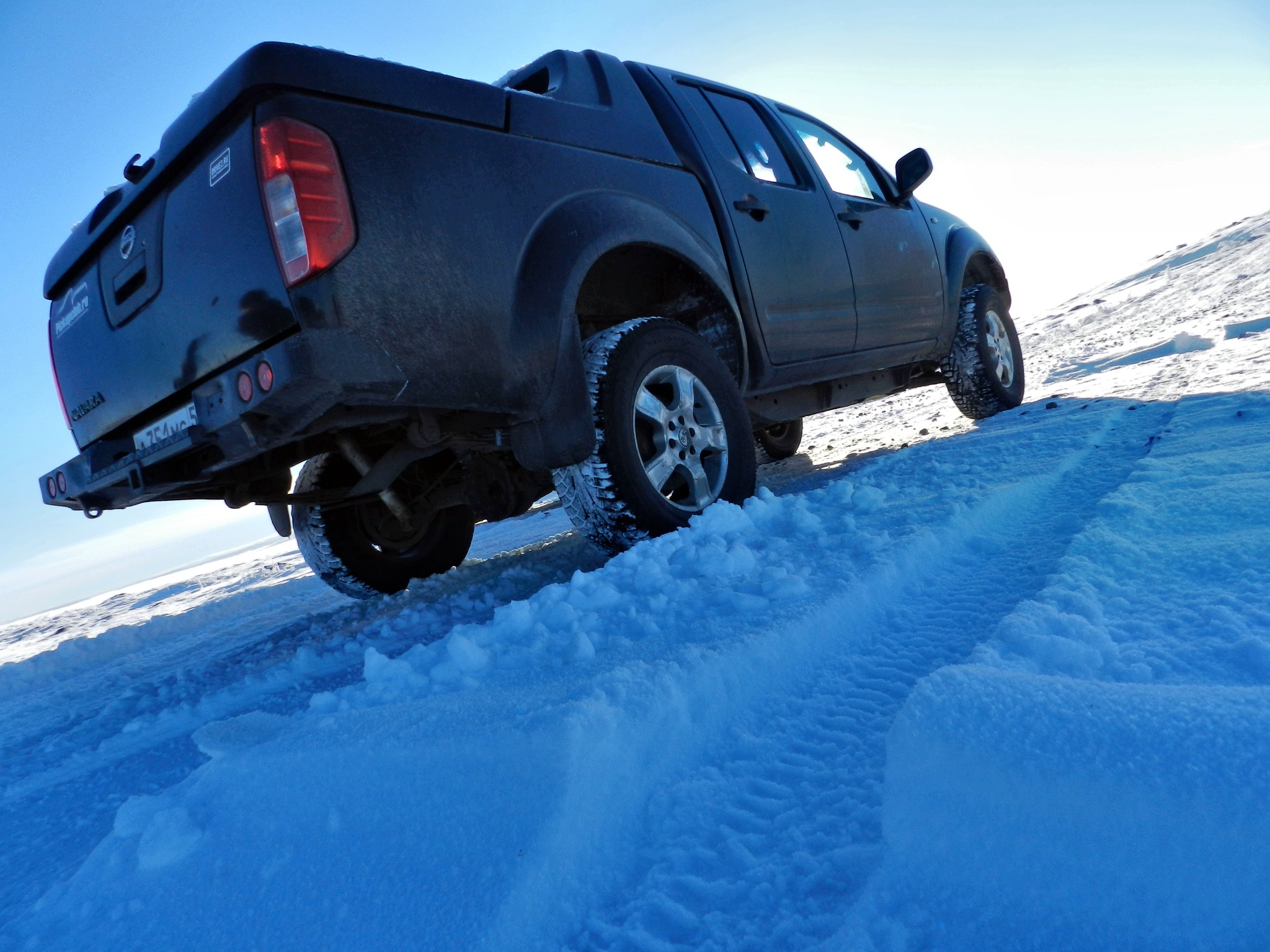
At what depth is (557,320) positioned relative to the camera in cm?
237

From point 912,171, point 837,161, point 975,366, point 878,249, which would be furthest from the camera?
point 975,366

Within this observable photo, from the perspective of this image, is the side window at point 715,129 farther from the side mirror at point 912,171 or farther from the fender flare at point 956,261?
the fender flare at point 956,261

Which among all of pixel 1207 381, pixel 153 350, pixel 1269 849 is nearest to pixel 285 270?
pixel 153 350

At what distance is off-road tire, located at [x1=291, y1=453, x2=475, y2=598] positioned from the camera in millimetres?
3520

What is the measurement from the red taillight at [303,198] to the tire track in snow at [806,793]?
4.96ft

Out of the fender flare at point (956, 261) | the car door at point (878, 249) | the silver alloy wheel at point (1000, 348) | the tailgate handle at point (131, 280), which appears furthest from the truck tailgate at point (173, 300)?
the silver alloy wheel at point (1000, 348)

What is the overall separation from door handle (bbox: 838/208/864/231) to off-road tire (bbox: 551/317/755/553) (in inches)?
63.1

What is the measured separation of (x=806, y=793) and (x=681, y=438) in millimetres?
1794

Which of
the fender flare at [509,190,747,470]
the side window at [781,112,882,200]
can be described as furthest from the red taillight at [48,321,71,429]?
the side window at [781,112,882,200]

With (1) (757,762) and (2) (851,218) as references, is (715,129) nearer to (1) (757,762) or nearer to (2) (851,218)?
(2) (851,218)

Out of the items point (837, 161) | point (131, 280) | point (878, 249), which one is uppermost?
point (837, 161)

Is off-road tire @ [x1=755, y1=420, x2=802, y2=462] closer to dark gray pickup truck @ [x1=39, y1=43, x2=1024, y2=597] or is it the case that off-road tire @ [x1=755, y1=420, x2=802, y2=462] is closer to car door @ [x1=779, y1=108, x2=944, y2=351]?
car door @ [x1=779, y1=108, x2=944, y2=351]

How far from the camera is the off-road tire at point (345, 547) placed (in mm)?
3520

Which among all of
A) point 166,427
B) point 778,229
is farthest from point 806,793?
point 778,229
